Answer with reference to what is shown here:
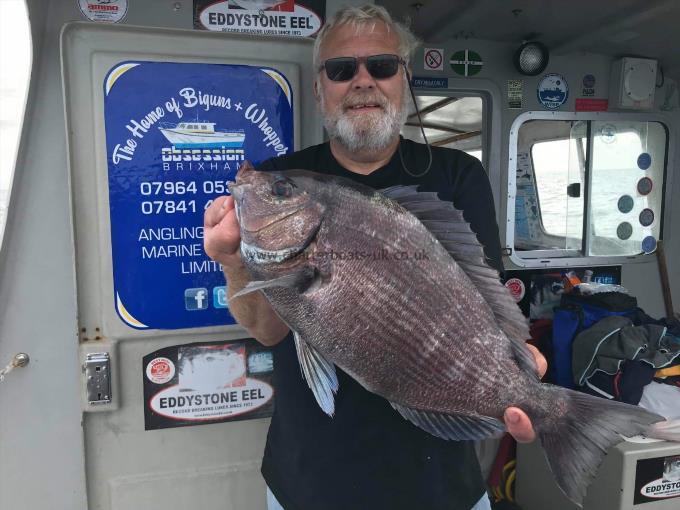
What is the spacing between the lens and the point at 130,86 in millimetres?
2016

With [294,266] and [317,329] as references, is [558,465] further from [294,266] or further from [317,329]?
[294,266]

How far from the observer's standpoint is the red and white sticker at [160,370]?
2.16 metres

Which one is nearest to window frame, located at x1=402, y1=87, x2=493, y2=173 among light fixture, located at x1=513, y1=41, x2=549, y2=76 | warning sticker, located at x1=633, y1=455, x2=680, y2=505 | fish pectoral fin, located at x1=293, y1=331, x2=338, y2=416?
light fixture, located at x1=513, y1=41, x2=549, y2=76

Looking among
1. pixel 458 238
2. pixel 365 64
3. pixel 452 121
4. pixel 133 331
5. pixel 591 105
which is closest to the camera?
pixel 458 238

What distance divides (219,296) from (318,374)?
32.8 inches

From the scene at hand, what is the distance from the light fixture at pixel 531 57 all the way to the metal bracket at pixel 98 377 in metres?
3.52

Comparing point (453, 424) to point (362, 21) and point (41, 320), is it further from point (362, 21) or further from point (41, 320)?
point (41, 320)

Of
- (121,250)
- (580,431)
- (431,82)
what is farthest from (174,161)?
(431,82)

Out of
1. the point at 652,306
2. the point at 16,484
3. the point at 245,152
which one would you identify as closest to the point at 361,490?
the point at 245,152

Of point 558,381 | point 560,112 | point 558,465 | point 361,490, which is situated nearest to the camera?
point 558,465

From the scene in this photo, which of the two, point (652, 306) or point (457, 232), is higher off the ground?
point (457, 232)

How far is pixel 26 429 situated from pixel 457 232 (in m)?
1.98

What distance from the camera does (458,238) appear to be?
1463mm

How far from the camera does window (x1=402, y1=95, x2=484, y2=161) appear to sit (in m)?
5.15
